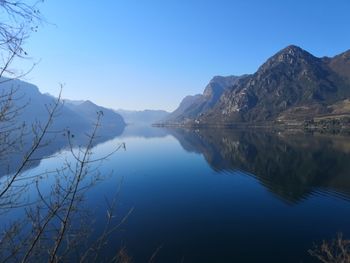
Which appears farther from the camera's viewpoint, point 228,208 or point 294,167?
point 294,167

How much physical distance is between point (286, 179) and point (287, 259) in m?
Answer: 49.1

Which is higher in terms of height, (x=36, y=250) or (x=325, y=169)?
(x=36, y=250)

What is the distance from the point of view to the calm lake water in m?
42.7

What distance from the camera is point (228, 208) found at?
60.4 m

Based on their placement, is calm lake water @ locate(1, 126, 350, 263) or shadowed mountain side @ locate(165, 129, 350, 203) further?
shadowed mountain side @ locate(165, 129, 350, 203)

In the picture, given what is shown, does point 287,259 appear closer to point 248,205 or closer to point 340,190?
point 248,205

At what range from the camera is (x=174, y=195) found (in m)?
70.4

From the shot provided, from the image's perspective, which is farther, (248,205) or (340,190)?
(340,190)

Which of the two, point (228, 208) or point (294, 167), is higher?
point (294, 167)

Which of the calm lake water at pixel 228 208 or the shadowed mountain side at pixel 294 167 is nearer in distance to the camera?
the calm lake water at pixel 228 208

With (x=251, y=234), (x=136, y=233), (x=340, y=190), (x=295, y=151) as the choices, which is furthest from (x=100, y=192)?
(x=295, y=151)

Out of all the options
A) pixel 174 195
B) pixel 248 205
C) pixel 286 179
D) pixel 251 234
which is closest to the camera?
pixel 251 234

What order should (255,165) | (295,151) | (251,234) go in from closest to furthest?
(251,234)
(255,165)
(295,151)

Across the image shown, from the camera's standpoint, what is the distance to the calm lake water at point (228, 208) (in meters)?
42.7
